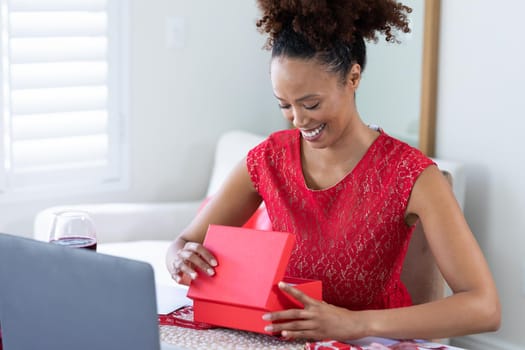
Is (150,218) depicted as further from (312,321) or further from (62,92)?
(312,321)

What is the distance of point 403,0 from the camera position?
2.89 meters

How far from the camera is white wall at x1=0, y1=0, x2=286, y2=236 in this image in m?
3.18

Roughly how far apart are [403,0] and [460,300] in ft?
5.21

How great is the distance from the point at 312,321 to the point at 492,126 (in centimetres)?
158

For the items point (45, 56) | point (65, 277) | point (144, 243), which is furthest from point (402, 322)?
point (45, 56)

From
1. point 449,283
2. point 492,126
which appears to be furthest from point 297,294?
point 492,126

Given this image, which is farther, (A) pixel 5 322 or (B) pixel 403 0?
(B) pixel 403 0

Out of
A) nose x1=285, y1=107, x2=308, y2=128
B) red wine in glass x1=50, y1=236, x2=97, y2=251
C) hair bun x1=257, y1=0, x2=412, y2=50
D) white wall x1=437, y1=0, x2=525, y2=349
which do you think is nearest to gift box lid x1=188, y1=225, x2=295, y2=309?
red wine in glass x1=50, y1=236, x2=97, y2=251

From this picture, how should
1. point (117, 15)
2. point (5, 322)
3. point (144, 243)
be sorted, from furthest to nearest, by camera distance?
1. point (117, 15)
2. point (144, 243)
3. point (5, 322)

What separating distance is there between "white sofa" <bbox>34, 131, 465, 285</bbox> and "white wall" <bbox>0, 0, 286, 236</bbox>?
0.15m

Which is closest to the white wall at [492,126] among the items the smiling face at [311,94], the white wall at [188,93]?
the white wall at [188,93]

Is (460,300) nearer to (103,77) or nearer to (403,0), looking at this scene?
(403,0)

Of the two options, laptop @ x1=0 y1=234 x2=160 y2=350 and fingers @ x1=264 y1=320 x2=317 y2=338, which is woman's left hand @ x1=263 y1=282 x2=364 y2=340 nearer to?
fingers @ x1=264 y1=320 x2=317 y2=338

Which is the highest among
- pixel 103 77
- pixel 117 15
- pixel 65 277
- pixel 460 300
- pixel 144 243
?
pixel 117 15
